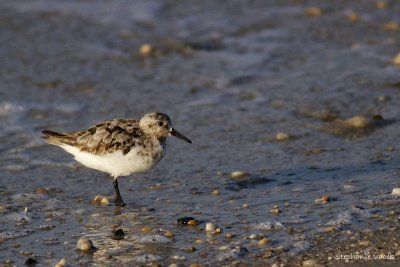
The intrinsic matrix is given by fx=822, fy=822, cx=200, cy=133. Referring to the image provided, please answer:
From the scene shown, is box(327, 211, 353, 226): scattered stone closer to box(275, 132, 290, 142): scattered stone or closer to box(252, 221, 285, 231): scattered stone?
box(252, 221, 285, 231): scattered stone

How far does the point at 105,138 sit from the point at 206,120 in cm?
234

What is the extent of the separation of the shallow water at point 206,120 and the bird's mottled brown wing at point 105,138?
0.46 metres

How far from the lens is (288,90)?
10.2 m

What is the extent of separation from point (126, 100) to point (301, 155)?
281 centimetres

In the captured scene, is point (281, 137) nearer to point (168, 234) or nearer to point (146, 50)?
point (168, 234)

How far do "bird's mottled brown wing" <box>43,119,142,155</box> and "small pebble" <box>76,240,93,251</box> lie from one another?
1.32 m

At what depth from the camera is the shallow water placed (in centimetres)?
630

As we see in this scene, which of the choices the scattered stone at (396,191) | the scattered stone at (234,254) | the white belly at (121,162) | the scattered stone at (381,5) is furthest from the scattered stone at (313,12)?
the scattered stone at (234,254)

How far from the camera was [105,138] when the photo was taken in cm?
729

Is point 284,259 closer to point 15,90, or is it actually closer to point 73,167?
point 73,167

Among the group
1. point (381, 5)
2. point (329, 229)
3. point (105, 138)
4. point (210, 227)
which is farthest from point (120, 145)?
point (381, 5)

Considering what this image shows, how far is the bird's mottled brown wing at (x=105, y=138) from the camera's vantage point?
7242 millimetres

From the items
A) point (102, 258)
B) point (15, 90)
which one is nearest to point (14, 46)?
point (15, 90)

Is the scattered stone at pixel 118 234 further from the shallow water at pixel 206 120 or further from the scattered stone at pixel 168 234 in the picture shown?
the scattered stone at pixel 168 234
